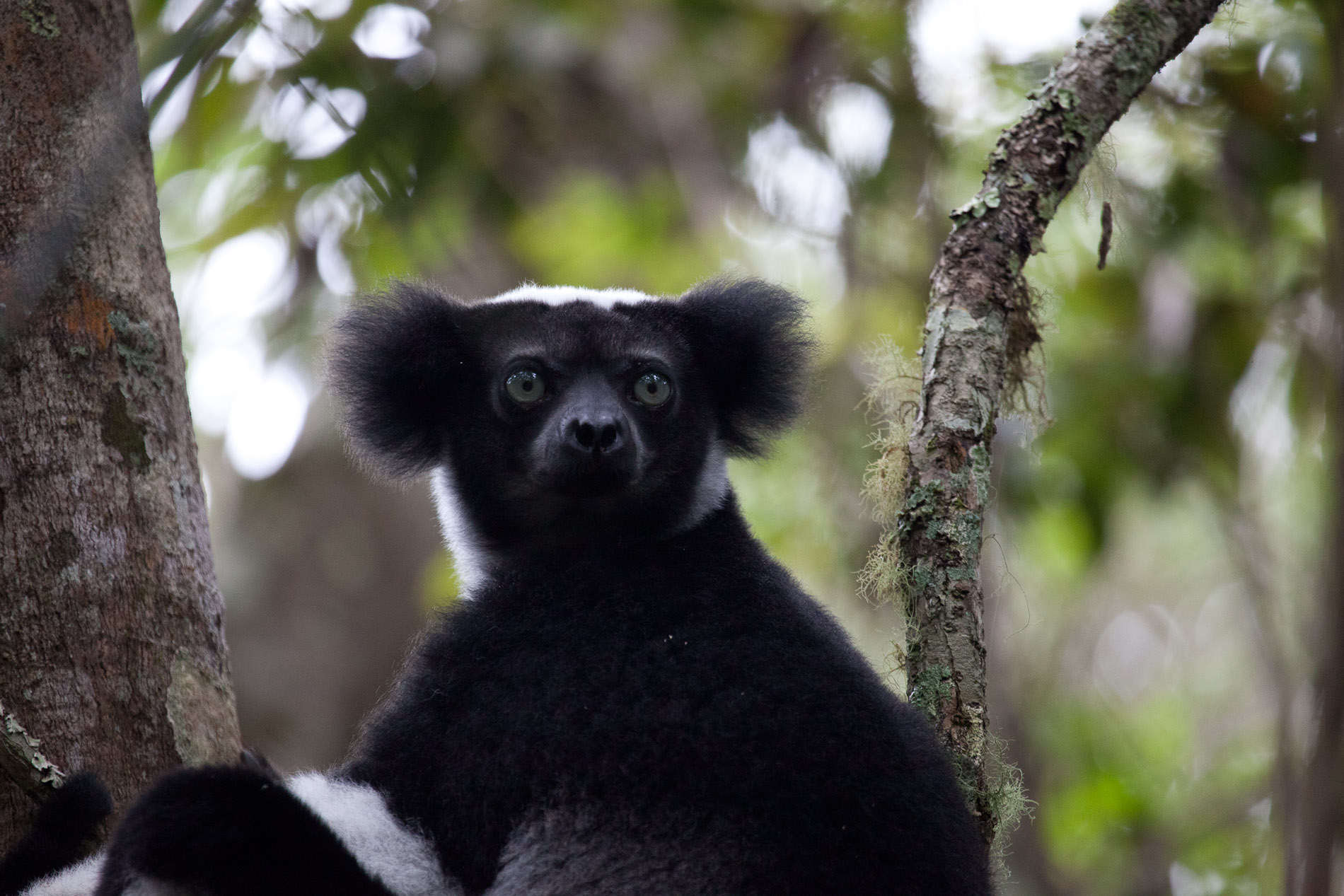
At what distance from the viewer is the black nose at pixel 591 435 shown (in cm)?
302

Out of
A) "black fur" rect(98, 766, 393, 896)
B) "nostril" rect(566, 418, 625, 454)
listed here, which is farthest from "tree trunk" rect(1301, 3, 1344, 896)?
"nostril" rect(566, 418, 625, 454)

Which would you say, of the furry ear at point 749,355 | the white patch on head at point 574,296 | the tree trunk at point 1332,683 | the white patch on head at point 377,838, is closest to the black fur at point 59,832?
the white patch on head at point 377,838

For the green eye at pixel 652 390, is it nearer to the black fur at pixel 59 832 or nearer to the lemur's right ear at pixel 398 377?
the lemur's right ear at pixel 398 377

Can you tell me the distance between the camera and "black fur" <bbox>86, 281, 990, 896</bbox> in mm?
2295

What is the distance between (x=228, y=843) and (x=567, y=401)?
142cm

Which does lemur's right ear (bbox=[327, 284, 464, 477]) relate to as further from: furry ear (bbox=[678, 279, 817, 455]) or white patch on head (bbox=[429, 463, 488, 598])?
furry ear (bbox=[678, 279, 817, 455])

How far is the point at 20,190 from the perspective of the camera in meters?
2.68

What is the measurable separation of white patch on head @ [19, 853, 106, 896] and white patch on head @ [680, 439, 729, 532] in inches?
63.0

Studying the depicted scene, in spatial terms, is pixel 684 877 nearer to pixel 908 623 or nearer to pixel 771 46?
pixel 908 623

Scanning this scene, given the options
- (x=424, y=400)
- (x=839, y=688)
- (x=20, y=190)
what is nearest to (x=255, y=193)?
(x=424, y=400)

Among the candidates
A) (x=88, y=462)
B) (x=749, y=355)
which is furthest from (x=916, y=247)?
(x=88, y=462)

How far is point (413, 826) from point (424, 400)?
1.35 metres

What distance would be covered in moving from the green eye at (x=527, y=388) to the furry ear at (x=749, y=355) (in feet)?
1.80

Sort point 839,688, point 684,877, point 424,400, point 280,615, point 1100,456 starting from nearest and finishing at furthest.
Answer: point 684,877
point 839,688
point 424,400
point 1100,456
point 280,615
